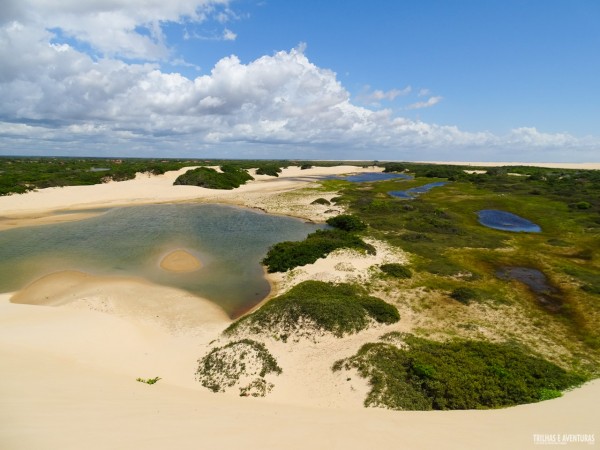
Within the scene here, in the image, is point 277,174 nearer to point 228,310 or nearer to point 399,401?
point 228,310

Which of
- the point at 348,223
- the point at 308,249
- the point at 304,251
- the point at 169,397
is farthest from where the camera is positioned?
the point at 348,223

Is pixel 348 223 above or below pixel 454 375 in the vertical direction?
above

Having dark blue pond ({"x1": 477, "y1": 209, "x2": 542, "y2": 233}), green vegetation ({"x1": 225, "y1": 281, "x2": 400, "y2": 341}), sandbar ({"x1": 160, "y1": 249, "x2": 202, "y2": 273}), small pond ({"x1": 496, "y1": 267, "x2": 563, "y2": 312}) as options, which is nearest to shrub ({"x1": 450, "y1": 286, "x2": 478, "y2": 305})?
small pond ({"x1": 496, "y1": 267, "x2": 563, "y2": 312})

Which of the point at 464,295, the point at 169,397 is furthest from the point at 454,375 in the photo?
the point at 169,397

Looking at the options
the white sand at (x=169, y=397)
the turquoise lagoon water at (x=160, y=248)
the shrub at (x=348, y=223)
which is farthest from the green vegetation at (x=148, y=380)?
the shrub at (x=348, y=223)

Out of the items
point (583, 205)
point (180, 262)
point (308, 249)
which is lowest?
point (180, 262)

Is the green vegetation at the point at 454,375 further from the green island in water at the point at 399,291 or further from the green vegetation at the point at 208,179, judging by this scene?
the green vegetation at the point at 208,179

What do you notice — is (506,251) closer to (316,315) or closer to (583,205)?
(316,315)
